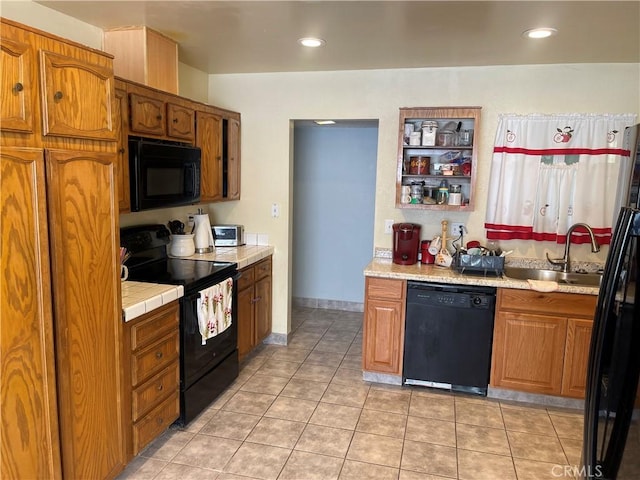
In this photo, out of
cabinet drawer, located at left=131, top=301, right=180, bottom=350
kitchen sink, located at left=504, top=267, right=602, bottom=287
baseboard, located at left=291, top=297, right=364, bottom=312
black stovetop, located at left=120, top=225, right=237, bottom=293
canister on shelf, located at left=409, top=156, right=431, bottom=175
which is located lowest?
baseboard, located at left=291, top=297, right=364, bottom=312

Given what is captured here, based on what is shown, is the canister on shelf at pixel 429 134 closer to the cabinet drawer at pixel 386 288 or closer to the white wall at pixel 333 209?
the cabinet drawer at pixel 386 288

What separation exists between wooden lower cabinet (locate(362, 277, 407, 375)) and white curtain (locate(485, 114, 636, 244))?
0.93 metres

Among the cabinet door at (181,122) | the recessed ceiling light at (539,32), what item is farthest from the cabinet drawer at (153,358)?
the recessed ceiling light at (539,32)

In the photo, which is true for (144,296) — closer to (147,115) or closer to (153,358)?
(153,358)

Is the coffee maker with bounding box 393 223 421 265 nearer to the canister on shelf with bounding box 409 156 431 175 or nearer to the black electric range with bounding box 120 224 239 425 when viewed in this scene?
the canister on shelf with bounding box 409 156 431 175

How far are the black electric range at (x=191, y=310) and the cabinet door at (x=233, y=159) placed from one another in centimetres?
76

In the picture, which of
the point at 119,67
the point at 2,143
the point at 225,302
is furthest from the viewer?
the point at 225,302

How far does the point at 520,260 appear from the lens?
360 cm

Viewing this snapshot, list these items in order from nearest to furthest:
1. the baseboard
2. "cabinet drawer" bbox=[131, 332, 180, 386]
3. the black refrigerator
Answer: the black refrigerator → "cabinet drawer" bbox=[131, 332, 180, 386] → the baseboard

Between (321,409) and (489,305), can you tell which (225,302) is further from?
(489,305)

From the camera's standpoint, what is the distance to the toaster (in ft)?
13.0

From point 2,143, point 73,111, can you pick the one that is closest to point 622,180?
point 73,111

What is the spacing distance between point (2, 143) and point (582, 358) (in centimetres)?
336

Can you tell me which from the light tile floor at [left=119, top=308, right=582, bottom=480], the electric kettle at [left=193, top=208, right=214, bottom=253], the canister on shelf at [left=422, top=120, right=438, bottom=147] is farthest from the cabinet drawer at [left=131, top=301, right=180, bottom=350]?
the canister on shelf at [left=422, top=120, right=438, bottom=147]
